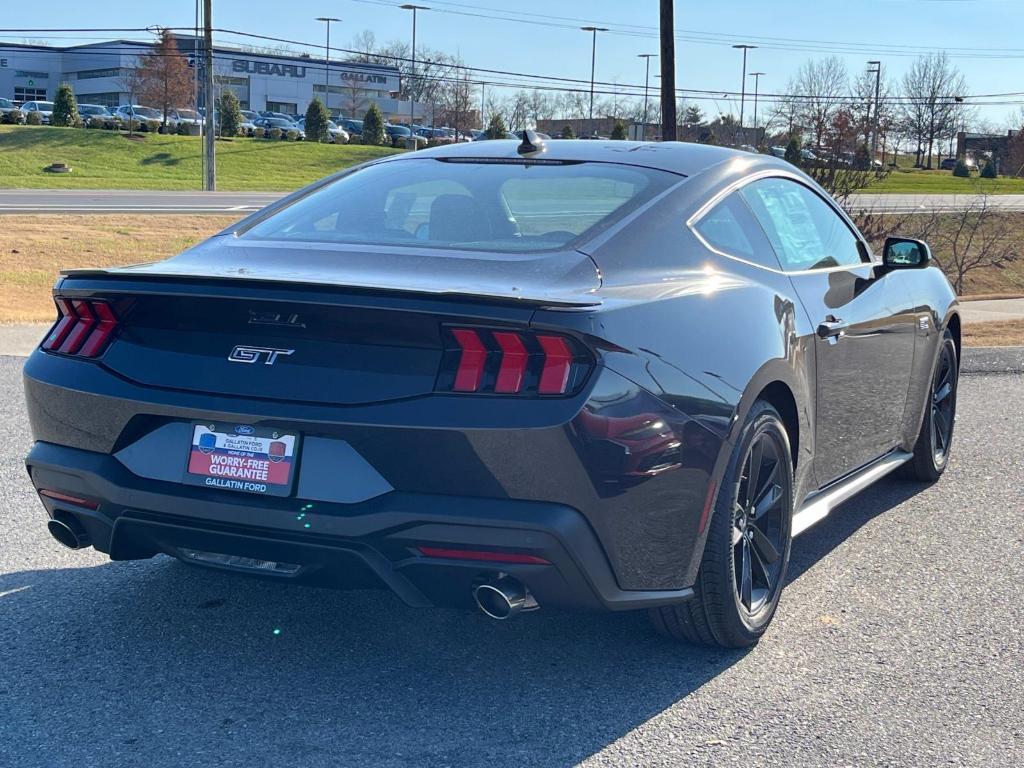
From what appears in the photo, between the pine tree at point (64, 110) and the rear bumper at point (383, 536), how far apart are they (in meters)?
58.6

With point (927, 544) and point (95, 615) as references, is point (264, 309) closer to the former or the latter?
point (95, 615)

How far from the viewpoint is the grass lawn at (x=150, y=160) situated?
135 feet

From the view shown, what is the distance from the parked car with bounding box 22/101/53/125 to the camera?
62375mm

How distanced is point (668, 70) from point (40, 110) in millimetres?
57564

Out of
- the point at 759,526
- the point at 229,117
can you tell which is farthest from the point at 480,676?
the point at 229,117

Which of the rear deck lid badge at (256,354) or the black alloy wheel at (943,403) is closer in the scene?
the rear deck lid badge at (256,354)

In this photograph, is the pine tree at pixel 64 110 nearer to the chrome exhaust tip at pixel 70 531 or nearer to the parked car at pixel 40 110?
the parked car at pixel 40 110

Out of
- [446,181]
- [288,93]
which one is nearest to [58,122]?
[446,181]

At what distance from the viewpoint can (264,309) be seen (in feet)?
10.6

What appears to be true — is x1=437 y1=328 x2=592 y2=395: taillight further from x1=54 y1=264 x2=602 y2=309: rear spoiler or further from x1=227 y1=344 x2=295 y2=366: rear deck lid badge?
x1=227 y1=344 x2=295 y2=366: rear deck lid badge

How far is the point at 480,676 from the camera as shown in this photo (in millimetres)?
3566

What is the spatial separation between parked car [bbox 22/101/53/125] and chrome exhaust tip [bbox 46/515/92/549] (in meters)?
61.4

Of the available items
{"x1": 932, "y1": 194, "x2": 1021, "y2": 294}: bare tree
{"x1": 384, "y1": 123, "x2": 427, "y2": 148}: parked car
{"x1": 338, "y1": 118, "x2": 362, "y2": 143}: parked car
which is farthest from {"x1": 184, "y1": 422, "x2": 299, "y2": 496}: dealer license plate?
{"x1": 338, "y1": 118, "x2": 362, "y2": 143}: parked car

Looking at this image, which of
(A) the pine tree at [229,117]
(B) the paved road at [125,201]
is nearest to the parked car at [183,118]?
(A) the pine tree at [229,117]
